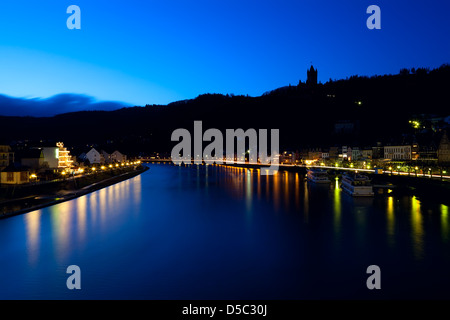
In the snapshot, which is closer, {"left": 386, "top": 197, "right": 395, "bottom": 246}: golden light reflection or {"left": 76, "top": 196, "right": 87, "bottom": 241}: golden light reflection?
{"left": 386, "top": 197, "right": 395, "bottom": 246}: golden light reflection

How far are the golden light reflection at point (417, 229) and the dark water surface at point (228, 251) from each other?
0.14ft

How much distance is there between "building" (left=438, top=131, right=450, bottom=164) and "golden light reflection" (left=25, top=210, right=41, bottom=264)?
39.9m

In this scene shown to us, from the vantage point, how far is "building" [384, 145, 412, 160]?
1884 inches

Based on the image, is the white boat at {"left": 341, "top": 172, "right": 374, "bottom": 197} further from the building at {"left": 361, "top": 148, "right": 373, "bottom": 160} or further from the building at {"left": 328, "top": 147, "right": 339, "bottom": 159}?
the building at {"left": 328, "top": 147, "right": 339, "bottom": 159}

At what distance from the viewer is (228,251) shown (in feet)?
44.9

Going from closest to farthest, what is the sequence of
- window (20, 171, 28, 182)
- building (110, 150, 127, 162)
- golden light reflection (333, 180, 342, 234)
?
golden light reflection (333, 180, 342, 234) < window (20, 171, 28, 182) < building (110, 150, 127, 162)

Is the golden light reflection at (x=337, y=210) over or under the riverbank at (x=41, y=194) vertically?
under

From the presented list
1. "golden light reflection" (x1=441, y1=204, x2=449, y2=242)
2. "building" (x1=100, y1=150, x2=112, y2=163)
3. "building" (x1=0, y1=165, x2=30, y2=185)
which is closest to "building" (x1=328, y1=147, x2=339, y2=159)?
"building" (x1=100, y1=150, x2=112, y2=163)

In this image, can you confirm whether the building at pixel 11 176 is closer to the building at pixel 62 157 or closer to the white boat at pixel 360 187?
the building at pixel 62 157

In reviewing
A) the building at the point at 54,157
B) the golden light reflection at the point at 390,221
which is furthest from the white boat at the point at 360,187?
the building at the point at 54,157

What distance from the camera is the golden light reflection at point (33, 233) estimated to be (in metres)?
13.2

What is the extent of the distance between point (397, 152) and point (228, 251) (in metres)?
43.4

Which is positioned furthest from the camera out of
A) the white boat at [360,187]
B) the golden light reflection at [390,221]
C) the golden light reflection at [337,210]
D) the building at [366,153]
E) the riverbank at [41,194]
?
the building at [366,153]

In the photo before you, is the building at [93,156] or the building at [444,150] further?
the building at [93,156]
